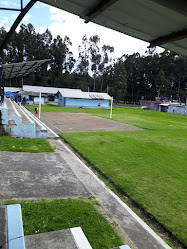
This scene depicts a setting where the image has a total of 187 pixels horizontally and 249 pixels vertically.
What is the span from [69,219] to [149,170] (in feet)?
13.0

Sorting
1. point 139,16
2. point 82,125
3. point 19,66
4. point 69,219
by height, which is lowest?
point 69,219

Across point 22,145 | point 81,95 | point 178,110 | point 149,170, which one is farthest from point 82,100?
point 149,170

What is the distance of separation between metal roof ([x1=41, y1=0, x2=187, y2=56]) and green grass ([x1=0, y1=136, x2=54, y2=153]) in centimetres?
618

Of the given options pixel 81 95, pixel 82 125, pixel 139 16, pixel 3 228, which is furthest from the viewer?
pixel 81 95

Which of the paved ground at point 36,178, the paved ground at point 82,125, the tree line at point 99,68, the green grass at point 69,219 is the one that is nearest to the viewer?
the green grass at point 69,219

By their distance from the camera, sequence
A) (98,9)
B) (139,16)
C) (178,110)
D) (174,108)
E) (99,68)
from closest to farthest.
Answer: (98,9) → (139,16) → (178,110) → (174,108) → (99,68)

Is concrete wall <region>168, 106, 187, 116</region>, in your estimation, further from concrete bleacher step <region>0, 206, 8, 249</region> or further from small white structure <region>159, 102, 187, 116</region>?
concrete bleacher step <region>0, 206, 8, 249</region>

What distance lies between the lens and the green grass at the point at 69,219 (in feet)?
11.0

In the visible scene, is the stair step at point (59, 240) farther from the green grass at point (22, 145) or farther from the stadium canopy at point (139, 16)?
the green grass at point (22, 145)

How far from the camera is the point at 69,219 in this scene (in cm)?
379

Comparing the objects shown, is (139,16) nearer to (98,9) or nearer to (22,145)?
(98,9)

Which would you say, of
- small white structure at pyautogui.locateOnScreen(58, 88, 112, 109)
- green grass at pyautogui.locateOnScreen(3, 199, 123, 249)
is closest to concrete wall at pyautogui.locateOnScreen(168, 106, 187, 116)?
small white structure at pyautogui.locateOnScreen(58, 88, 112, 109)

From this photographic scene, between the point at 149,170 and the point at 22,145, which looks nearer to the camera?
the point at 149,170

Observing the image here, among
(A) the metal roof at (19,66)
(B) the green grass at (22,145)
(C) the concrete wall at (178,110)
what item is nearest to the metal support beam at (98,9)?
(B) the green grass at (22,145)
